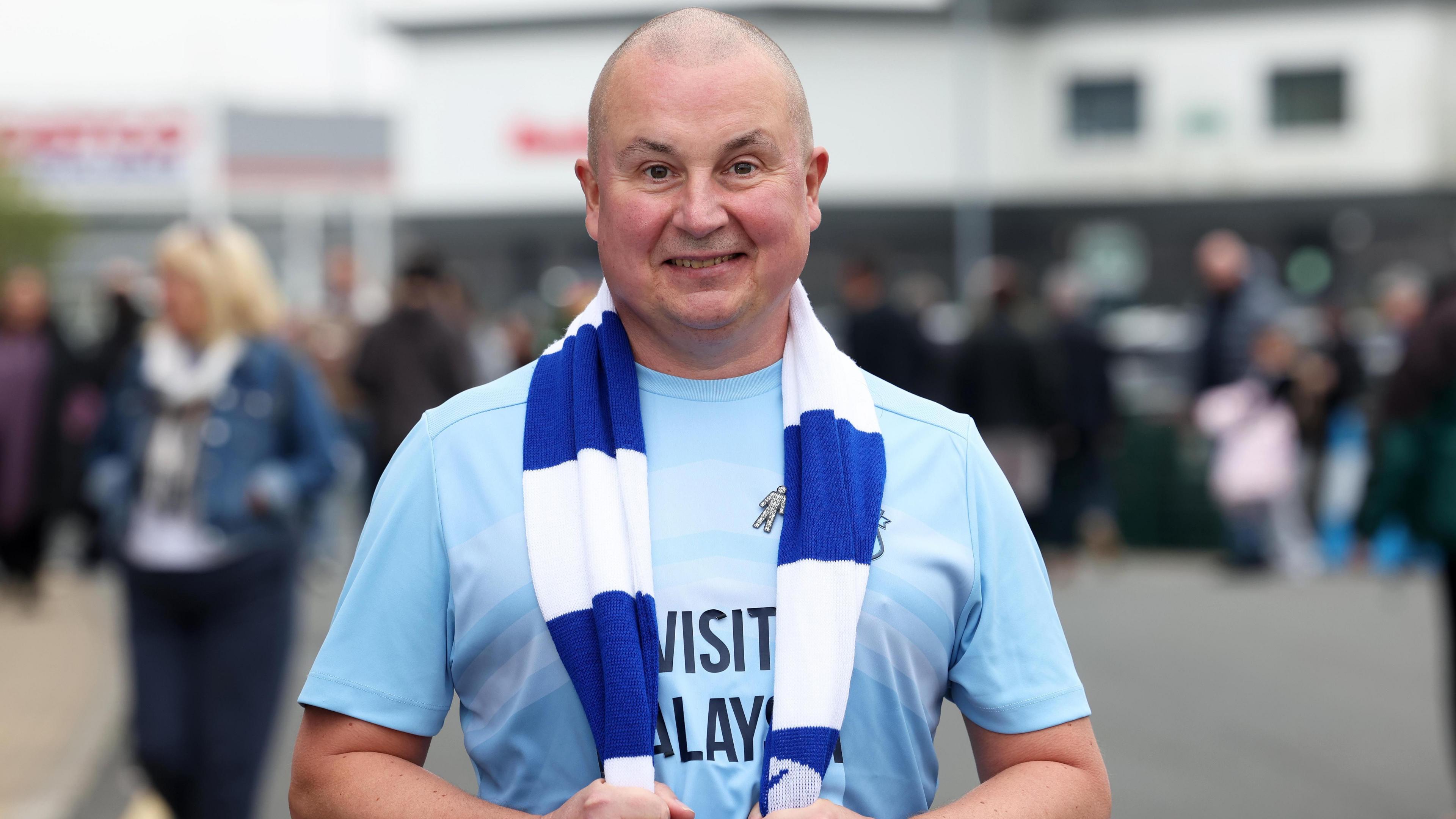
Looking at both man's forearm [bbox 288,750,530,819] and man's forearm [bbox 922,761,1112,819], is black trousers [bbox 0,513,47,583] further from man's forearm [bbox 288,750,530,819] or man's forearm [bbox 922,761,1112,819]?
man's forearm [bbox 922,761,1112,819]

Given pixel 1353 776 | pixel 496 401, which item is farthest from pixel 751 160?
pixel 1353 776

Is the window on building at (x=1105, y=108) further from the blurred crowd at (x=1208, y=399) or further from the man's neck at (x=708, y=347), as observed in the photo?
the man's neck at (x=708, y=347)

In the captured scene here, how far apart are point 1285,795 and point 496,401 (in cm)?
473

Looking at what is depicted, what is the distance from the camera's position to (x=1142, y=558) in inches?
514

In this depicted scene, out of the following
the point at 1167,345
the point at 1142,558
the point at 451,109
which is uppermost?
the point at 451,109

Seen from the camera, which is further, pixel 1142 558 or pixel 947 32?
pixel 947 32

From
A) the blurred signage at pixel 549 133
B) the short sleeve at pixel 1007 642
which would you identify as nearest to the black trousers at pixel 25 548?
the short sleeve at pixel 1007 642

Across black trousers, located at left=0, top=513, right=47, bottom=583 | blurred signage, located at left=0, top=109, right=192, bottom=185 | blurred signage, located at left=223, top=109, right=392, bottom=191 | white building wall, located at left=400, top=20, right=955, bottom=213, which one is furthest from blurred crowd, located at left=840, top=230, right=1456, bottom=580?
blurred signage, located at left=0, top=109, right=192, bottom=185

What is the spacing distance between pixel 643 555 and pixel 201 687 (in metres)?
3.35

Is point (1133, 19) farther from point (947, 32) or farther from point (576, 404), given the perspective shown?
point (576, 404)

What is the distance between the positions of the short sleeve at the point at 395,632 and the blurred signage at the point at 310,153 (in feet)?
106

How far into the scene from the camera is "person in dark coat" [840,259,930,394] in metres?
11.0

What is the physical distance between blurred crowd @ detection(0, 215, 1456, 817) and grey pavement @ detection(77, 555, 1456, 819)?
21.5 inches

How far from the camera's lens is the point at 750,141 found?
1863 mm
